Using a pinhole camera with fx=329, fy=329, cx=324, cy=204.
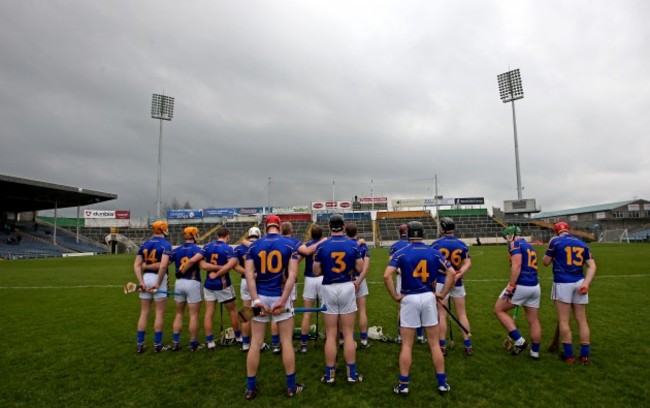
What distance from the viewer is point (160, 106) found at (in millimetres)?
59062

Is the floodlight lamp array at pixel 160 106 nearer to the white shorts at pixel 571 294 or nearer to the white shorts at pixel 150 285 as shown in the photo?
the white shorts at pixel 150 285

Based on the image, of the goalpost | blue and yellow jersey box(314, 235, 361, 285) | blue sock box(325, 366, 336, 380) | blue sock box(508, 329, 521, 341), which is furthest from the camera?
the goalpost

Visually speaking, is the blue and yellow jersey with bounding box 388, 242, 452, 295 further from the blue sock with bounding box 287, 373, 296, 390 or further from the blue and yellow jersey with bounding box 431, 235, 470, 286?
the blue sock with bounding box 287, 373, 296, 390

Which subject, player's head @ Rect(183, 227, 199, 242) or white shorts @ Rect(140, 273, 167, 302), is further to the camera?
player's head @ Rect(183, 227, 199, 242)

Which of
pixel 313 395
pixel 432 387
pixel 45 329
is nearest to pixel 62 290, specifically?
pixel 45 329

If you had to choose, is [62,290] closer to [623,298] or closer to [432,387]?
[432,387]

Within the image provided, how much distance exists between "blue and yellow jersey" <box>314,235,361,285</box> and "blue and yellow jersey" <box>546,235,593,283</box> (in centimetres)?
368

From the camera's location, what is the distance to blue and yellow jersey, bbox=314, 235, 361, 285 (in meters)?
4.99

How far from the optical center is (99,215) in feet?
223

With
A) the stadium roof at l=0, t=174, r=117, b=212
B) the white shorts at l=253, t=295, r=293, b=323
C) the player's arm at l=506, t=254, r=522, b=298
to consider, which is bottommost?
the white shorts at l=253, t=295, r=293, b=323

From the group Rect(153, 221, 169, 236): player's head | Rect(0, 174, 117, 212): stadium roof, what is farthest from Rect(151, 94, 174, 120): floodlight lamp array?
Rect(153, 221, 169, 236): player's head

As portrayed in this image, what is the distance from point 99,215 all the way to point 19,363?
7392 cm

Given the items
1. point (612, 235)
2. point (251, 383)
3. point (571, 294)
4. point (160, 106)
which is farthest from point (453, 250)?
point (612, 235)

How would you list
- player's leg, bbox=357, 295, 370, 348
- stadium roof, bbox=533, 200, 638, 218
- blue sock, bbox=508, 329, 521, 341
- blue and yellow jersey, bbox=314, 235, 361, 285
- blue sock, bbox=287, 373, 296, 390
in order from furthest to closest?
stadium roof, bbox=533, 200, 638, 218 → player's leg, bbox=357, 295, 370, 348 → blue sock, bbox=508, 329, 521, 341 → blue and yellow jersey, bbox=314, 235, 361, 285 → blue sock, bbox=287, 373, 296, 390
